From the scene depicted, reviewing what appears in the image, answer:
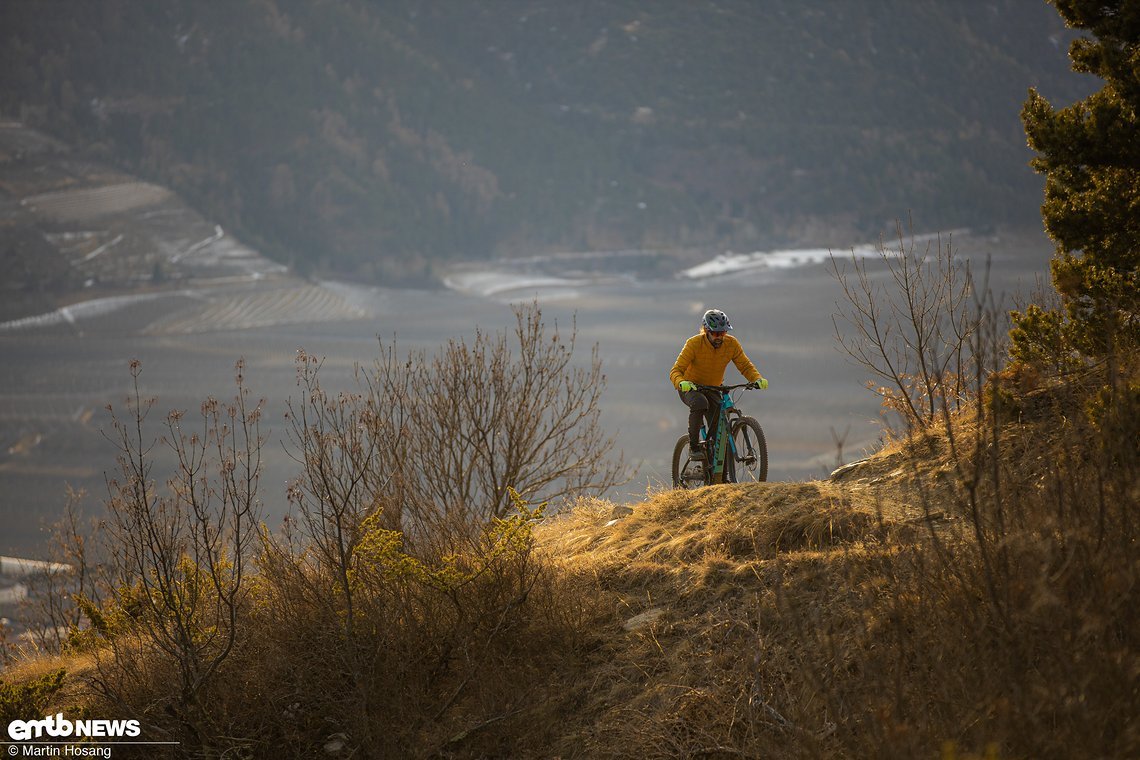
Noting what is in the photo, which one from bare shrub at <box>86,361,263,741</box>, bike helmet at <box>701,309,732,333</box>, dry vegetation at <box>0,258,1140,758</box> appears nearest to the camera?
dry vegetation at <box>0,258,1140,758</box>

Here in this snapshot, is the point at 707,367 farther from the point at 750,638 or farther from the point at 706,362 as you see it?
the point at 750,638

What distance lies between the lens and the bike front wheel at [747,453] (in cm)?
1030

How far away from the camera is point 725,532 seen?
8406 mm

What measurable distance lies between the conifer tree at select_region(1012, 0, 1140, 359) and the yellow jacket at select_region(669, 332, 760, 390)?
2596mm

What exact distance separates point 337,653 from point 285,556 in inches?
55.8

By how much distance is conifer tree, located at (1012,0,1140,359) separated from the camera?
27.9 ft

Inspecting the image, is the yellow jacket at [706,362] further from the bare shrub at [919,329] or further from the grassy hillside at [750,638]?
the grassy hillside at [750,638]

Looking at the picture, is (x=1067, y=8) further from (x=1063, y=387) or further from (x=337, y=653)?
(x=337, y=653)

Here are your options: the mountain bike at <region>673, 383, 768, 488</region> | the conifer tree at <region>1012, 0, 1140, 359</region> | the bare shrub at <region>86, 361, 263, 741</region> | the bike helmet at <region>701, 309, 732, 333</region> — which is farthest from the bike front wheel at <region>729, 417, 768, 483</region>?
Answer: the bare shrub at <region>86, 361, 263, 741</region>

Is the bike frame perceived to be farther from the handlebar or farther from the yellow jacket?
the yellow jacket

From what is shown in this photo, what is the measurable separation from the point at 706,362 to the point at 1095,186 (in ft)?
12.3

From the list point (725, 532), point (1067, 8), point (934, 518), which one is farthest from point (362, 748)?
point (1067, 8)

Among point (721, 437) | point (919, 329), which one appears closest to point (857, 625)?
point (919, 329)

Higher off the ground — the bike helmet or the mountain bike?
the bike helmet
